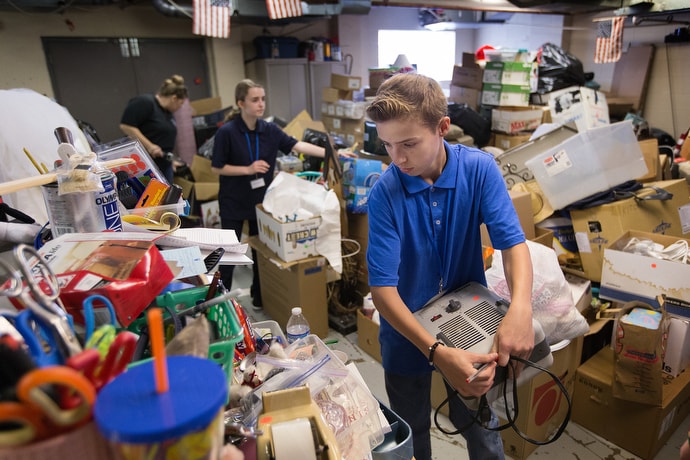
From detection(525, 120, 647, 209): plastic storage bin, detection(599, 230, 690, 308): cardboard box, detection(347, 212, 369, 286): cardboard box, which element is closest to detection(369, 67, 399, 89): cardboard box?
detection(347, 212, 369, 286): cardboard box

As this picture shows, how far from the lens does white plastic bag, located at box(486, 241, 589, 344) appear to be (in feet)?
5.66

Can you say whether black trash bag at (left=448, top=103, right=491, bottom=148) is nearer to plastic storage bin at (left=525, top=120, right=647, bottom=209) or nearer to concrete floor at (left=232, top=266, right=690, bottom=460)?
plastic storage bin at (left=525, top=120, right=647, bottom=209)

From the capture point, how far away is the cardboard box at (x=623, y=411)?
187 cm

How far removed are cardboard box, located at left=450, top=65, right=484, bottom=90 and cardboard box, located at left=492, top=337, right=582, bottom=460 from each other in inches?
142

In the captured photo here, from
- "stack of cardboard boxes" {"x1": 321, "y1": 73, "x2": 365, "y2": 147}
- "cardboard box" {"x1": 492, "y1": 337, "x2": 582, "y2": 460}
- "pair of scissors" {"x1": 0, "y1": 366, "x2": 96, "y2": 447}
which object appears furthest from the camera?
"stack of cardboard boxes" {"x1": 321, "y1": 73, "x2": 365, "y2": 147}

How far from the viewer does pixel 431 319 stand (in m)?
1.19

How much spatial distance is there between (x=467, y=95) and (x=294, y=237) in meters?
3.36

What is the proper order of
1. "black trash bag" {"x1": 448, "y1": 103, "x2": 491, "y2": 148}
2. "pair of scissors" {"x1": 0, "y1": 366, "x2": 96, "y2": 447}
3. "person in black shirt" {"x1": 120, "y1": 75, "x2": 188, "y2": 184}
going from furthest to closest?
"black trash bag" {"x1": 448, "y1": 103, "x2": 491, "y2": 148} < "person in black shirt" {"x1": 120, "y1": 75, "x2": 188, "y2": 184} < "pair of scissors" {"x1": 0, "y1": 366, "x2": 96, "y2": 447}

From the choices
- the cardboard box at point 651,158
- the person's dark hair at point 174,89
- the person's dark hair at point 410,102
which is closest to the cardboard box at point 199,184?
the person's dark hair at point 174,89

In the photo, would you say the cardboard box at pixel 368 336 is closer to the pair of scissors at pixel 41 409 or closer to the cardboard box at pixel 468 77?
the pair of scissors at pixel 41 409

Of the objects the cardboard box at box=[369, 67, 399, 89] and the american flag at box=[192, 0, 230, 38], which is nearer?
the american flag at box=[192, 0, 230, 38]

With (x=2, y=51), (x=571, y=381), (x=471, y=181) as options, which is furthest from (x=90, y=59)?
(x=571, y=381)

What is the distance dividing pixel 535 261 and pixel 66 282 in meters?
1.63

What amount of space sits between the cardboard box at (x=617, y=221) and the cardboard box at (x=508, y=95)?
222 centimetres
